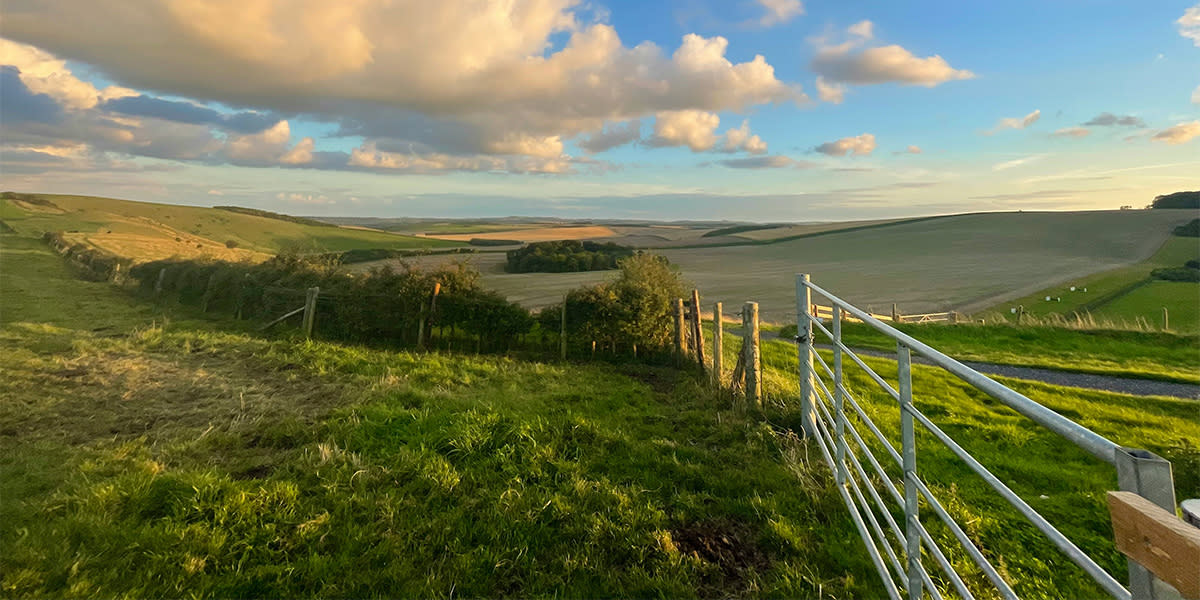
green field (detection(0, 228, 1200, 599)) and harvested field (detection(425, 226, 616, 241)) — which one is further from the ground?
harvested field (detection(425, 226, 616, 241))

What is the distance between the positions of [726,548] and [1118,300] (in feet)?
131

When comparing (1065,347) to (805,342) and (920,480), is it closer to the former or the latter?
(805,342)

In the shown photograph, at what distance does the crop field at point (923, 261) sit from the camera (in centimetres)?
3634

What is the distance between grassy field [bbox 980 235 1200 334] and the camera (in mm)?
25609

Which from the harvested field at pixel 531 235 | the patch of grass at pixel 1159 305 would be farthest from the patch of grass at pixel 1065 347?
the harvested field at pixel 531 235

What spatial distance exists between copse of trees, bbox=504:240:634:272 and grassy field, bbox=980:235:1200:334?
27.8m

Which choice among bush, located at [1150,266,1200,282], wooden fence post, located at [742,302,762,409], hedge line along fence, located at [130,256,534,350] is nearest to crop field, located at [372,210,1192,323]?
bush, located at [1150,266,1200,282]

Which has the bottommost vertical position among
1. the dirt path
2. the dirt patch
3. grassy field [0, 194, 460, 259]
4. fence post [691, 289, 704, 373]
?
the dirt path

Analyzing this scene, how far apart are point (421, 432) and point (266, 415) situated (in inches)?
87.5

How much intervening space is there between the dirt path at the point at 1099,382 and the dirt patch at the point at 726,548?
10459 mm

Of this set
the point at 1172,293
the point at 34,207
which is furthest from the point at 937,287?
the point at 34,207

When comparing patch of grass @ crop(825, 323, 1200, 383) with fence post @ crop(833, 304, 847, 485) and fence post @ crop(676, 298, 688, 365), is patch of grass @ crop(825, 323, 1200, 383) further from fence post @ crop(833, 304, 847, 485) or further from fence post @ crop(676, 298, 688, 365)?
fence post @ crop(833, 304, 847, 485)

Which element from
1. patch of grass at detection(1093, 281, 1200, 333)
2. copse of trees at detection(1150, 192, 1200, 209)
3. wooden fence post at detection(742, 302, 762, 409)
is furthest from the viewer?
copse of trees at detection(1150, 192, 1200, 209)

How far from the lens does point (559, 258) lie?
1817 inches
